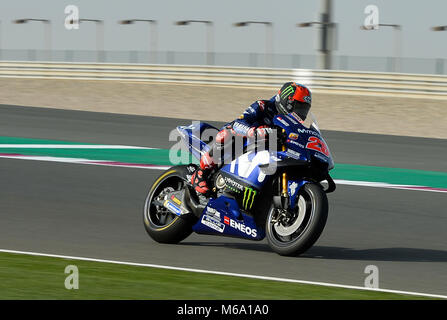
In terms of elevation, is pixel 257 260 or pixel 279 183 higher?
pixel 279 183

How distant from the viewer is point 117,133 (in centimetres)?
2158

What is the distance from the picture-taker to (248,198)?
928 cm

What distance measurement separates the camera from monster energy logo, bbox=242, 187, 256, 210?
30.3 feet

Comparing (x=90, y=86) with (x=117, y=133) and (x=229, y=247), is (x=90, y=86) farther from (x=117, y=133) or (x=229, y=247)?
(x=229, y=247)

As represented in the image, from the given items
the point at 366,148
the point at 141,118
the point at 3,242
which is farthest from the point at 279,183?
the point at 141,118

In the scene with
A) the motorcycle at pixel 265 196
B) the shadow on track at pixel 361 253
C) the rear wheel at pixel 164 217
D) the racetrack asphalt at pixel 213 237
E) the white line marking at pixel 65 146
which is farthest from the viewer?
the white line marking at pixel 65 146

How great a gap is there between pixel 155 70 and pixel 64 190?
2094cm

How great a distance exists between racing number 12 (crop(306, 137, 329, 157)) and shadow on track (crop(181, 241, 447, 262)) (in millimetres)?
987

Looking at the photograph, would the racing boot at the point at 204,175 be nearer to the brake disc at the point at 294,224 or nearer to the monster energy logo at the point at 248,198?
the monster energy logo at the point at 248,198

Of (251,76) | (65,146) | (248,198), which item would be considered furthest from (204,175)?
(251,76)

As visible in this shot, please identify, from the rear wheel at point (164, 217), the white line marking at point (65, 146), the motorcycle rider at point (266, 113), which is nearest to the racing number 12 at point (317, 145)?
the motorcycle rider at point (266, 113)

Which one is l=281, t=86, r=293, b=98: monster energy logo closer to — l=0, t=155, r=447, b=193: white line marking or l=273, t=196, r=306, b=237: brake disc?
l=273, t=196, r=306, b=237: brake disc

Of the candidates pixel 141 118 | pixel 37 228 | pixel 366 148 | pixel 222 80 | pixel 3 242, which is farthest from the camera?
pixel 222 80

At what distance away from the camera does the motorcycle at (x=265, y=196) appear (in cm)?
890
